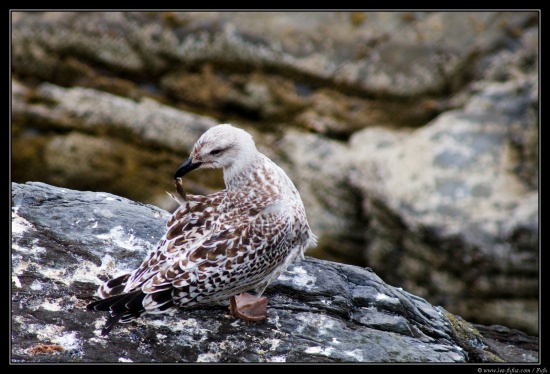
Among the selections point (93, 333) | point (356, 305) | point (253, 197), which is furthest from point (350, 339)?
point (93, 333)

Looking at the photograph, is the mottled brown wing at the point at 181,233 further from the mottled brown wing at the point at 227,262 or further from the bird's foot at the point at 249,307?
the bird's foot at the point at 249,307

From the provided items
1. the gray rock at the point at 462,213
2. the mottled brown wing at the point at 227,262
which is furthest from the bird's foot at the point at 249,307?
the gray rock at the point at 462,213

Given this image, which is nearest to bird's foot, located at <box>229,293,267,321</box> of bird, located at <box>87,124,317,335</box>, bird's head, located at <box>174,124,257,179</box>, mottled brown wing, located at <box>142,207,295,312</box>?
bird, located at <box>87,124,317,335</box>

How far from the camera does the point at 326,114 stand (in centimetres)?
1553

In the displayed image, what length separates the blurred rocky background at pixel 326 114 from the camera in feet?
45.0

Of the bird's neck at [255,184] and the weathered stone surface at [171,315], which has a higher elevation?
the bird's neck at [255,184]

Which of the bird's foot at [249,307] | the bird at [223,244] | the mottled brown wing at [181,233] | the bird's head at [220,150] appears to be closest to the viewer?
the bird at [223,244]

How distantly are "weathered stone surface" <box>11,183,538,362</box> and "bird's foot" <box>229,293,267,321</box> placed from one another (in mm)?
85

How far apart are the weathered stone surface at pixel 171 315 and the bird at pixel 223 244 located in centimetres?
28

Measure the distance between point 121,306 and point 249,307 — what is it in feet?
4.72

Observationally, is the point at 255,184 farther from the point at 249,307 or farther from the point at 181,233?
the point at 249,307

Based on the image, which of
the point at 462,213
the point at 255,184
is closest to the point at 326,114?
the point at 462,213

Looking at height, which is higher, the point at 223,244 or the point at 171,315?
the point at 223,244

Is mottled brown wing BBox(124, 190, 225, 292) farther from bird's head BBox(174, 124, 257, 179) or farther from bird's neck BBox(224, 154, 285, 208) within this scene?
bird's head BBox(174, 124, 257, 179)
